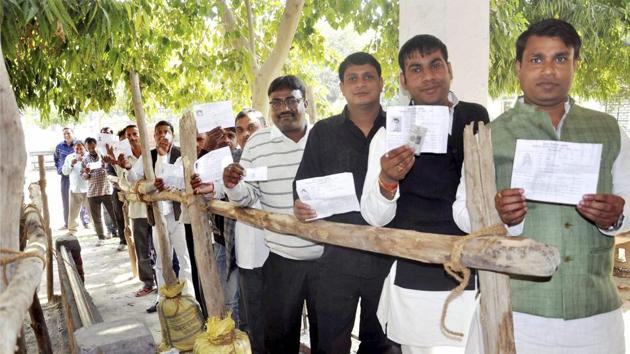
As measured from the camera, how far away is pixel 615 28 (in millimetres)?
7738

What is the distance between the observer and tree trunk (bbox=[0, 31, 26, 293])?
1815mm

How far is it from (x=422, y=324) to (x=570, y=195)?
0.81m

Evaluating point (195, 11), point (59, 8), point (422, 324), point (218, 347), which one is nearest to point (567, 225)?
point (422, 324)

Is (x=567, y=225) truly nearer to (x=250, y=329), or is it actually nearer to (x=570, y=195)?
(x=570, y=195)

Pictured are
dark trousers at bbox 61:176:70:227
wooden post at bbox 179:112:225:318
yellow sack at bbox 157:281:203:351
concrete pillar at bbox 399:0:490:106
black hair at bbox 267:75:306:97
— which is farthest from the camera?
dark trousers at bbox 61:176:70:227

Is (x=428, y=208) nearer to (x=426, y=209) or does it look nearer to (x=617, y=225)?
(x=426, y=209)

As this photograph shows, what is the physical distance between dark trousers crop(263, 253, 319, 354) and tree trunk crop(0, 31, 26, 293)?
1.50 meters

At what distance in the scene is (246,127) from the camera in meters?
3.95

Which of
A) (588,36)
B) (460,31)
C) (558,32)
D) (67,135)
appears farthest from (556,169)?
(67,135)

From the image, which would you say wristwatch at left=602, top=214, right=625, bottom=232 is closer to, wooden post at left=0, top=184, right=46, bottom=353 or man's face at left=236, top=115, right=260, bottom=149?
wooden post at left=0, top=184, right=46, bottom=353

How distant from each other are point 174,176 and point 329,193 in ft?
6.14

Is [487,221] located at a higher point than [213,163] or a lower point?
lower

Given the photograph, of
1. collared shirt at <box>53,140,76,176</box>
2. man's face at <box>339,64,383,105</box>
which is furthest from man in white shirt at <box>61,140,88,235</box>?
man's face at <box>339,64,383,105</box>

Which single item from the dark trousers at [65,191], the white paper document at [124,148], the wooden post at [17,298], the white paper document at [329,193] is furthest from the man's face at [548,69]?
the dark trousers at [65,191]
